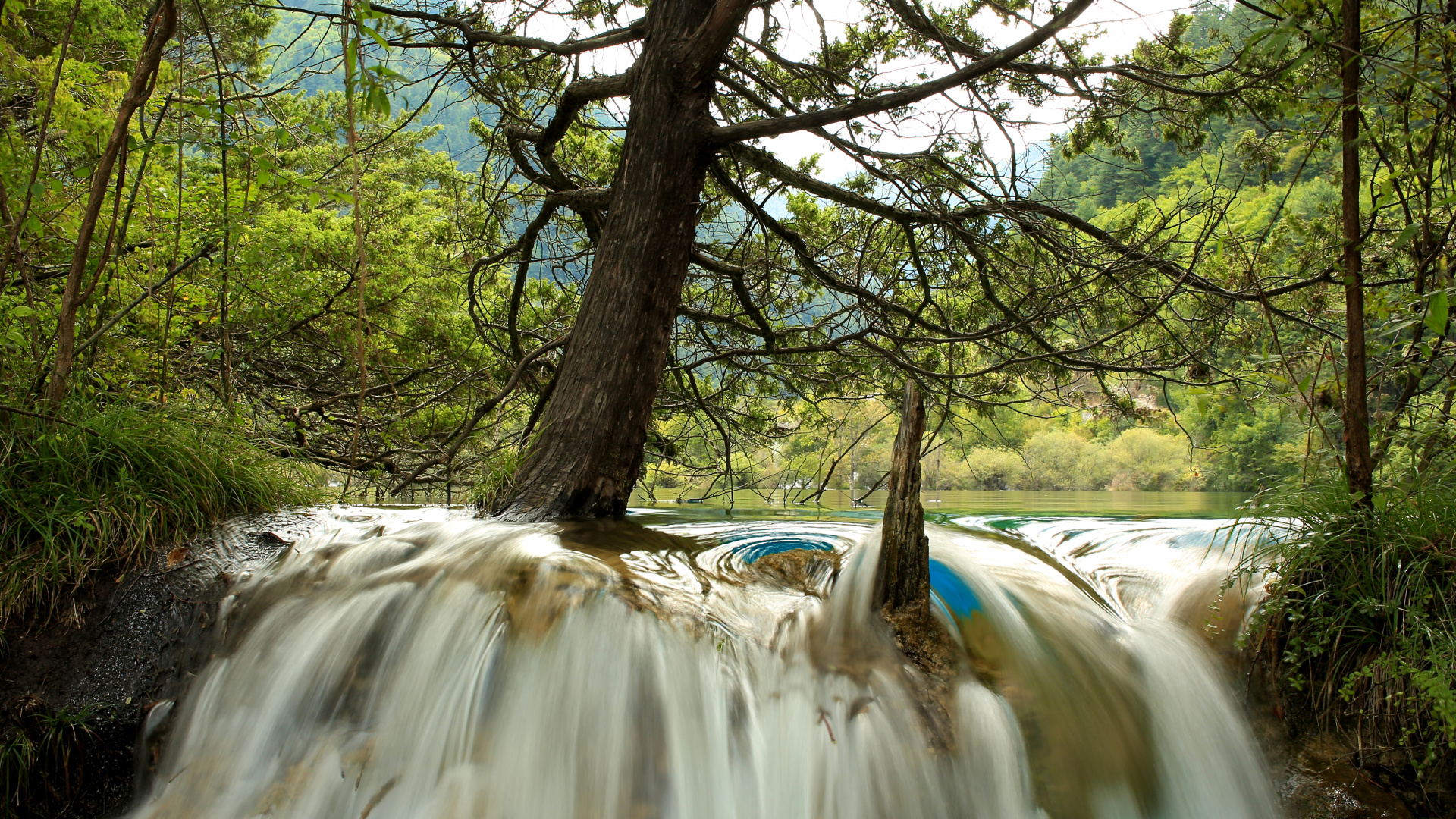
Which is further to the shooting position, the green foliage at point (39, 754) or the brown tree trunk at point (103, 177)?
the brown tree trunk at point (103, 177)

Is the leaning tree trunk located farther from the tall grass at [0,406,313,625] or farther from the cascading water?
the tall grass at [0,406,313,625]

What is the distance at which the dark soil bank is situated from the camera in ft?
8.19

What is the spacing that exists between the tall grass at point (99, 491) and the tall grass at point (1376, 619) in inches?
175

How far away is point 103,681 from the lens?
2686mm

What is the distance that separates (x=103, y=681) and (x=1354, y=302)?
480 centimetres

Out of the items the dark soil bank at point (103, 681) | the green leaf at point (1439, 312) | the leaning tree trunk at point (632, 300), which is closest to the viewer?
the green leaf at point (1439, 312)

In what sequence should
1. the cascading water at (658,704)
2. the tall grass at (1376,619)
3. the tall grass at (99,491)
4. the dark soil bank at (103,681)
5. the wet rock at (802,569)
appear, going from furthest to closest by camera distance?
the wet rock at (802,569)
the tall grass at (99,491)
the dark soil bank at (103,681)
the cascading water at (658,704)
the tall grass at (1376,619)

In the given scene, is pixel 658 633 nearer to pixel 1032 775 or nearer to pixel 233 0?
pixel 1032 775

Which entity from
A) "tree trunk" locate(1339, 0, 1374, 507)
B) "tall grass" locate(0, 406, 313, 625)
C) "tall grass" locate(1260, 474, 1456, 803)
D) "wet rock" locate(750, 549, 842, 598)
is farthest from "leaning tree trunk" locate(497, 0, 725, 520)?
"tall grass" locate(1260, 474, 1456, 803)

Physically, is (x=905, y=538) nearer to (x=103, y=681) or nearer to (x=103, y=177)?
(x=103, y=681)

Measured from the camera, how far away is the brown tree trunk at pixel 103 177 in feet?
8.79

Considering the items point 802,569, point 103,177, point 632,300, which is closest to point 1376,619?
point 802,569

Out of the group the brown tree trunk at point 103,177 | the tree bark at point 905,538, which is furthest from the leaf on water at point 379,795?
the brown tree trunk at point 103,177

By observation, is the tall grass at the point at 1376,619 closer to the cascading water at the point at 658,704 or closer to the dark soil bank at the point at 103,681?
the cascading water at the point at 658,704
